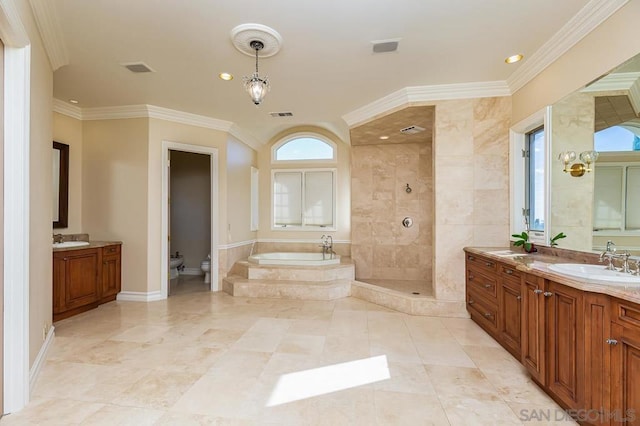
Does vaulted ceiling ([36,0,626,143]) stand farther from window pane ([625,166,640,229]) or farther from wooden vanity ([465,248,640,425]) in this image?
wooden vanity ([465,248,640,425])

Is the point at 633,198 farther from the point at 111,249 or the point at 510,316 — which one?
the point at 111,249

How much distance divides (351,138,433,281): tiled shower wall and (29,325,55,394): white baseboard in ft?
13.8

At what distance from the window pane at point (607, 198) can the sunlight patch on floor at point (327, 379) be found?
1.92 metres

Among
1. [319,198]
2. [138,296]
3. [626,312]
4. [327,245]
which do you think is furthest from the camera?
[319,198]

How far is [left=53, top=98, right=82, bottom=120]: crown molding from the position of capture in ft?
13.4

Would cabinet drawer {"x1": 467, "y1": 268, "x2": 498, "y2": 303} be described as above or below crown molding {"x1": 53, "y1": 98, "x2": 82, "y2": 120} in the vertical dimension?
below

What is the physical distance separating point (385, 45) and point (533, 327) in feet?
8.62

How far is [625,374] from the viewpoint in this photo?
4.85 feet

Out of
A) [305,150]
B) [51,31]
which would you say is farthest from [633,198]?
[305,150]

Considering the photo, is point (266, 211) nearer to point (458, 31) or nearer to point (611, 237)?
point (458, 31)

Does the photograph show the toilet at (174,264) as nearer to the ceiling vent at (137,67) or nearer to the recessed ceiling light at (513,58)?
the ceiling vent at (137,67)

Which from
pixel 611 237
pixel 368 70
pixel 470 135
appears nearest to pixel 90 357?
pixel 368 70

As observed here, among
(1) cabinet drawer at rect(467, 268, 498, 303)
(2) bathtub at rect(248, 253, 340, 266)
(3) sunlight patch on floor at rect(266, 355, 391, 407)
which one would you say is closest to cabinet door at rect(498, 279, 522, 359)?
(1) cabinet drawer at rect(467, 268, 498, 303)

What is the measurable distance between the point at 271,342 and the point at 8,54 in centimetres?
292
